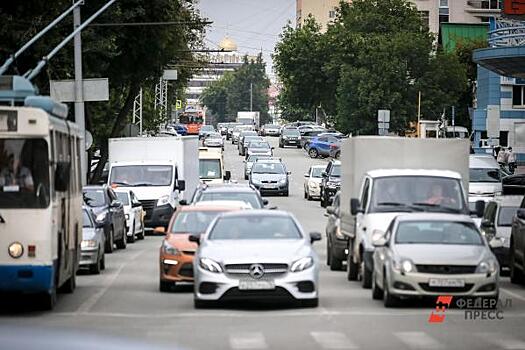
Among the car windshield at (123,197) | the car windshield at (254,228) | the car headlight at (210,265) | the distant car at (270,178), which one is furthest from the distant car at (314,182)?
the car headlight at (210,265)

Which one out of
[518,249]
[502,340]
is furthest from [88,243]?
[502,340]

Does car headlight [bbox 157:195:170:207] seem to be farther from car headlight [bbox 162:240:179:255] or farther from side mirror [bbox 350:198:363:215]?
car headlight [bbox 162:240:179:255]

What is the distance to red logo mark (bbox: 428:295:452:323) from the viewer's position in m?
17.4

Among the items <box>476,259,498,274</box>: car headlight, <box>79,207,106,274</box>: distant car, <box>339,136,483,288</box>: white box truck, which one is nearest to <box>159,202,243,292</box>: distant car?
<box>339,136,483,288</box>: white box truck

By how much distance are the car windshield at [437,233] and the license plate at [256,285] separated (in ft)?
7.01

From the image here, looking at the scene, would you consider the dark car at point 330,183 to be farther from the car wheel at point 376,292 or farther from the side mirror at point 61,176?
the side mirror at point 61,176

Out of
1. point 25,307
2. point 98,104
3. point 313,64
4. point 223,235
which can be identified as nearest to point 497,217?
point 223,235

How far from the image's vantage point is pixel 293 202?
2240 inches

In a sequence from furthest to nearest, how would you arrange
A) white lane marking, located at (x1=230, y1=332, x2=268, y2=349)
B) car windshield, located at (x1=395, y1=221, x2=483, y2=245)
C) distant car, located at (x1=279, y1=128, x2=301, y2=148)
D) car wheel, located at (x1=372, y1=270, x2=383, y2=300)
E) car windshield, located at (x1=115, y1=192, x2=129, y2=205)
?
1. distant car, located at (x1=279, y1=128, x2=301, y2=148)
2. car windshield, located at (x1=115, y1=192, x2=129, y2=205)
3. car wheel, located at (x1=372, y1=270, x2=383, y2=300)
4. car windshield, located at (x1=395, y1=221, x2=483, y2=245)
5. white lane marking, located at (x1=230, y1=332, x2=268, y2=349)

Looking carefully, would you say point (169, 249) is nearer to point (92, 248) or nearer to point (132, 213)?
point (92, 248)

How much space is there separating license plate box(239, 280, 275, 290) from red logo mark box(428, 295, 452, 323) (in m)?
2.21

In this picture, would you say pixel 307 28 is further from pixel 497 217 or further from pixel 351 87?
pixel 497 217

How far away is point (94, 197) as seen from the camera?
3231 cm

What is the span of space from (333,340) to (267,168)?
4623 centimetres
